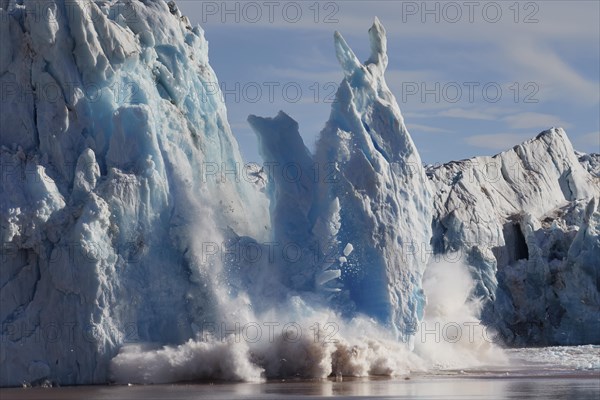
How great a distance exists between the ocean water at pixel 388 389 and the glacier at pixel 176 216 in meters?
0.91

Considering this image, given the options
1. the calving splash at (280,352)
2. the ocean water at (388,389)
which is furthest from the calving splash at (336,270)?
the ocean water at (388,389)

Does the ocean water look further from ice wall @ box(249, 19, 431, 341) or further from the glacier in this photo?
ice wall @ box(249, 19, 431, 341)

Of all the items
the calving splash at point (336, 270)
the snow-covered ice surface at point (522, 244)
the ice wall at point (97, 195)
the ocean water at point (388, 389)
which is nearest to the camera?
the ocean water at point (388, 389)

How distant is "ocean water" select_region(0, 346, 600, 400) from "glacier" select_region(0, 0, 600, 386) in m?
0.91

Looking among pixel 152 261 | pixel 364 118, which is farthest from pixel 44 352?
pixel 364 118

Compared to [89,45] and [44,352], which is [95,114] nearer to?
[89,45]

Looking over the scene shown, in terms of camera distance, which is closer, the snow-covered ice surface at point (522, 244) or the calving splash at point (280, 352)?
the calving splash at point (280, 352)

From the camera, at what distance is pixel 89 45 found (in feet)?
73.8

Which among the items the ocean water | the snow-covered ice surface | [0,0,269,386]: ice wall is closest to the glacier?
[0,0,269,386]: ice wall

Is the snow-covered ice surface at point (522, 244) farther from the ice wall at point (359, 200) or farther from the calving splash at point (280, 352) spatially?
the calving splash at point (280, 352)

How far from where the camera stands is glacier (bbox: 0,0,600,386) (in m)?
21.1

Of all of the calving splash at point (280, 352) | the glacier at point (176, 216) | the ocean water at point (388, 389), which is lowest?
the ocean water at point (388, 389)

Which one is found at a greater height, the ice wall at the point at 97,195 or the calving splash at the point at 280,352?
the ice wall at the point at 97,195

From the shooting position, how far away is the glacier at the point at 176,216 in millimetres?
21141
